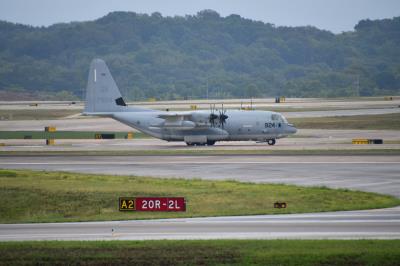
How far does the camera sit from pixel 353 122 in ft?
302

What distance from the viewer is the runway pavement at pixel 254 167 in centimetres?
4062

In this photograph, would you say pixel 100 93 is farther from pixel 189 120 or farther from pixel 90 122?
pixel 90 122

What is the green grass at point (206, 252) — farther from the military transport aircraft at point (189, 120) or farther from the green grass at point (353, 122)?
the green grass at point (353, 122)

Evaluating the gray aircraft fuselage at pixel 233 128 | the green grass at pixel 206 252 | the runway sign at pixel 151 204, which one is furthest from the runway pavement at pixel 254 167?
the green grass at pixel 206 252

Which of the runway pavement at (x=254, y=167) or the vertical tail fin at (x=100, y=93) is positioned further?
the vertical tail fin at (x=100, y=93)

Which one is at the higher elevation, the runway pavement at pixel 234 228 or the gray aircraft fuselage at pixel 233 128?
the gray aircraft fuselage at pixel 233 128

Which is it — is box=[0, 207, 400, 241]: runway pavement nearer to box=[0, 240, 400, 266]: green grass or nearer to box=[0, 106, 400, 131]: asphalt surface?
box=[0, 240, 400, 266]: green grass

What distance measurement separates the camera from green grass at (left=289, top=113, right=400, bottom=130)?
88.5 metres

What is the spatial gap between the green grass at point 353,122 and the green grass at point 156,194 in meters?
50.7

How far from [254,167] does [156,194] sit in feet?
43.1

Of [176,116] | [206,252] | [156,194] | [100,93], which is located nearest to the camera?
[206,252]

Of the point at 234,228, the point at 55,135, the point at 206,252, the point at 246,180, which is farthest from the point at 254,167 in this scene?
the point at 55,135

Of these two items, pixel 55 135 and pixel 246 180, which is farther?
pixel 55 135

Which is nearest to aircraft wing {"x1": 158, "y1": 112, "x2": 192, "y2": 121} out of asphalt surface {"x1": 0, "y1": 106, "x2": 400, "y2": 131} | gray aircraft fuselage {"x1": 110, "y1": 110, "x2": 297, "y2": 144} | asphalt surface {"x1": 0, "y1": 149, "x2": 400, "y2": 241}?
gray aircraft fuselage {"x1": 110, "y1": 110, "x2": 297, "y2": 144}
